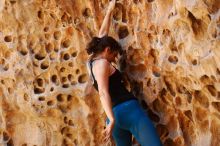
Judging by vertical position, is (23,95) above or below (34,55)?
below

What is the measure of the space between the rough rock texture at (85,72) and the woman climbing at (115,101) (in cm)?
25

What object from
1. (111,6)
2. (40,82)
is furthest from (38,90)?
(111,6)

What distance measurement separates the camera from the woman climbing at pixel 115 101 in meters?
2.83

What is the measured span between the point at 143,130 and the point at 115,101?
0.23m

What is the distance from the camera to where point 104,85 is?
2.83m

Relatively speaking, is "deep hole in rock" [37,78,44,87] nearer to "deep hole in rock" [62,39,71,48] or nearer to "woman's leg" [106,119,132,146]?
"deep hole in rock" [62,39,71,48]

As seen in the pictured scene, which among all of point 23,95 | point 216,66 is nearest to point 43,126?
point 23,95

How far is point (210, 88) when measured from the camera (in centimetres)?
281

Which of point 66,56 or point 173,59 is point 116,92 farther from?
point 66,56

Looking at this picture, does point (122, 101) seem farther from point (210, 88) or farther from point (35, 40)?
point (35, 40)

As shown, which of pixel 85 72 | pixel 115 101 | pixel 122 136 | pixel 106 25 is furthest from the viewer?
pixel 85 72

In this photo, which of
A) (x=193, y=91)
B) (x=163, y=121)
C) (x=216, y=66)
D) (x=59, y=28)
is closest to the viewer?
(x=216, y=66)

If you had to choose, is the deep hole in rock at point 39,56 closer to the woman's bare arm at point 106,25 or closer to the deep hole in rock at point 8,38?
the deep hole in rock at point 8,38

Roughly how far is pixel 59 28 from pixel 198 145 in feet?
4.04
